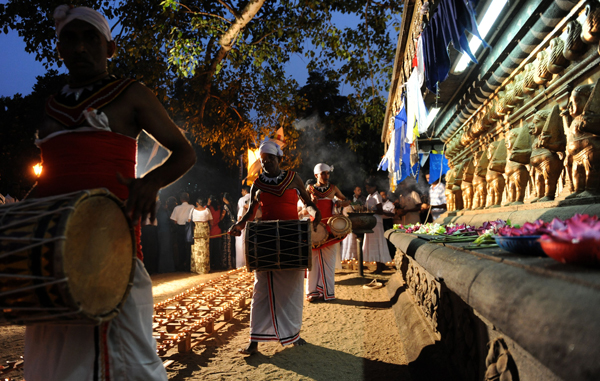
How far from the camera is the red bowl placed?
1.12 metres

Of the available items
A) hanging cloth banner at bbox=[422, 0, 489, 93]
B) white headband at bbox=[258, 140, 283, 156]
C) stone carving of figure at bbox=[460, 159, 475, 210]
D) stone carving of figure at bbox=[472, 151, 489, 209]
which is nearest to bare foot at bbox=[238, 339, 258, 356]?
white headband at bbox=[258, 140, 283, 156]

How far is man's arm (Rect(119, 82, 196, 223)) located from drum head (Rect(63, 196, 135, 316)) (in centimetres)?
10

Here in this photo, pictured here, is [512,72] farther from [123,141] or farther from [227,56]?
[227,56]

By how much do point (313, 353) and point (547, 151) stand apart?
8.98 ft

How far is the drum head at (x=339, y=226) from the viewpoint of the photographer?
6484 millimetres

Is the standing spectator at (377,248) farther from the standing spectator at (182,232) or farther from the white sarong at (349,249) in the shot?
the standing spectator at (182,232)

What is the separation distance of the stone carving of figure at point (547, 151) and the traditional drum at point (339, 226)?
3.44 meters

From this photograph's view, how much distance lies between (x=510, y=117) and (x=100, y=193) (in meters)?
4.11

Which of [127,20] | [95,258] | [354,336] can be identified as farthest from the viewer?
[127,20]

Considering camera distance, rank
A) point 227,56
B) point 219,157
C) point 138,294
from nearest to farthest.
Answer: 1. point 138,294
2. point 227,56
3. point 219,157

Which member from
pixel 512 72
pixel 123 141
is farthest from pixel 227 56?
pixel 123 141

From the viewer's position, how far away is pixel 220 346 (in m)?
4.21

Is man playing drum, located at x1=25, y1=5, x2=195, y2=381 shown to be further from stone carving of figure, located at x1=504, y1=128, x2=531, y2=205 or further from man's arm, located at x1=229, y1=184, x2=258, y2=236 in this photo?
stone carving of figure, located at x1=504, y1=128, x2=531, y2=205

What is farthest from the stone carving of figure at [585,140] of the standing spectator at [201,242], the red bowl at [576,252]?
the standing spectator at [201,242]
